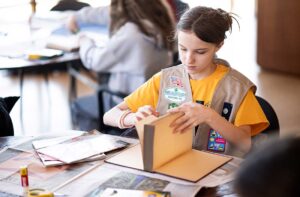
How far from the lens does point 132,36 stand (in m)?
3.01

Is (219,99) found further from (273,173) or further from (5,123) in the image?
(273,173)

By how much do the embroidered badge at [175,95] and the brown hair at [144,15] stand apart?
47.3 inches

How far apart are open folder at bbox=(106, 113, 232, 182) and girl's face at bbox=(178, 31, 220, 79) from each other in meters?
0.26

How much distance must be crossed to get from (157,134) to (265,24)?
3690 mm

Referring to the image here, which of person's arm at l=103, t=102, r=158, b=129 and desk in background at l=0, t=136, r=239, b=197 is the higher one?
person's arm at l=103, t=102, r=158, b=129

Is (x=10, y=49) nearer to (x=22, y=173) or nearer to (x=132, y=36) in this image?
(x=132, y=36)

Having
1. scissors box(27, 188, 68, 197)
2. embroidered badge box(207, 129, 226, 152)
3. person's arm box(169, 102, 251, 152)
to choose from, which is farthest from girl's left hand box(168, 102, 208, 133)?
scissors box(27, 188, 68, 197)

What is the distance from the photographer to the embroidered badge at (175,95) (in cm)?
183

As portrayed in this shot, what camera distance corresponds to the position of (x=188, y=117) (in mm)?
1559

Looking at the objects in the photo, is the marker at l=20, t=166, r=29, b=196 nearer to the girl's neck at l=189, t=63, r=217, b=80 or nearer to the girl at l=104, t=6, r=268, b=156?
the girl at l=104, t=6, r=268, b=156

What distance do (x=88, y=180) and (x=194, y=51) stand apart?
55cm

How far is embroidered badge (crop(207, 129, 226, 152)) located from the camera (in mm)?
1728

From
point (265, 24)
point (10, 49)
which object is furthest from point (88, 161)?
point (265, 24)

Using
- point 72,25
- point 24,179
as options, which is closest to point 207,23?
point 24,179
